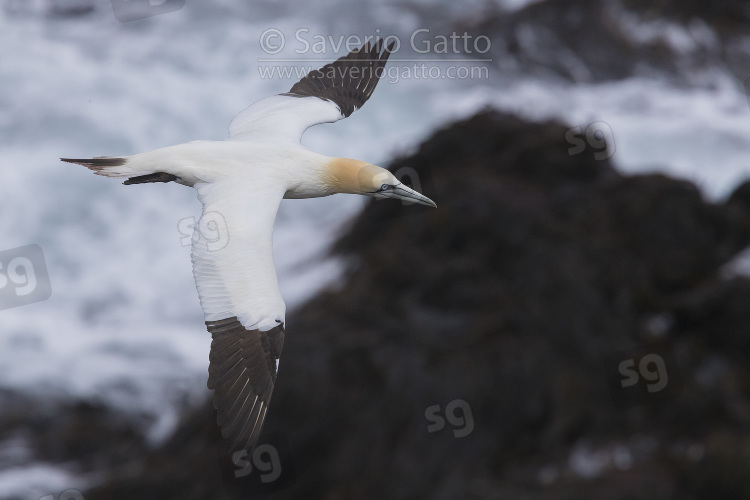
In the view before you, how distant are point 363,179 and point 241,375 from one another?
1540 millimetres

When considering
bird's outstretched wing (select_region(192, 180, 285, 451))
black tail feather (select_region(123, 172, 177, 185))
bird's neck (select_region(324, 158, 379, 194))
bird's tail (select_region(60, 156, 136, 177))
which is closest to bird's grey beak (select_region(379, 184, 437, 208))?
bird's neck (select_region(324, 158, 379, 194))

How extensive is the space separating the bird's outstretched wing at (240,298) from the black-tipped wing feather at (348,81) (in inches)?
78.3

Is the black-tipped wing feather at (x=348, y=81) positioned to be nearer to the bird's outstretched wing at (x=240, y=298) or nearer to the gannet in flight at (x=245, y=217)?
the gannet in flight at (x=245, y=217)

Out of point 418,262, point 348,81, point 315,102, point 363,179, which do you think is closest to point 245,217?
point 363,179

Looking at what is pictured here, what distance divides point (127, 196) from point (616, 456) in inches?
373

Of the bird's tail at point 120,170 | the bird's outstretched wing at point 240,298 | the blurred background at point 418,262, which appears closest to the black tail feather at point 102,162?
the bird's tail at point 120,170

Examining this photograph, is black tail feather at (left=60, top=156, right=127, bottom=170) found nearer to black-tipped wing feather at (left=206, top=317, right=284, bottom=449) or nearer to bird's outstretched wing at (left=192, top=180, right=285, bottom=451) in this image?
bird's outstretched wing at (left=192, top=180, right=285, bottom=451)

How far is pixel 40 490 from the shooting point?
11195 mm

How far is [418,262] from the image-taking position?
11031 mm

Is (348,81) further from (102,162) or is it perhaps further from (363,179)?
(102,162)

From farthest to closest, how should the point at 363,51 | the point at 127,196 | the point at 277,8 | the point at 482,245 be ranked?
the point at 277,8 → the point at 127,196 → the point at 482,245 → the point at 363,51

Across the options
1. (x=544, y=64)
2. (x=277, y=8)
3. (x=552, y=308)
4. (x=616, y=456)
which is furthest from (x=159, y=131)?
(x=616, y=456)

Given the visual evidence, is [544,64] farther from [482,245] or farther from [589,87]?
[482,245]

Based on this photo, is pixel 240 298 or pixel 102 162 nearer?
pixel 240 298
